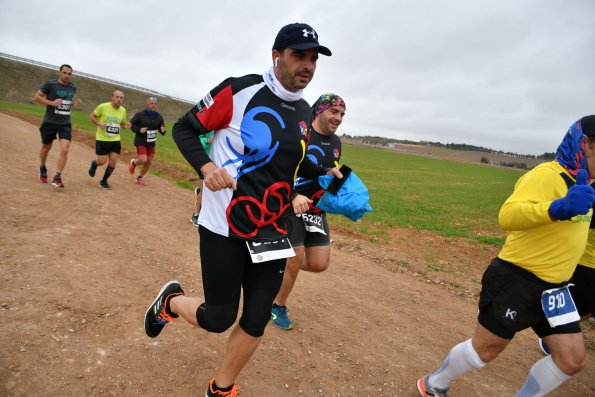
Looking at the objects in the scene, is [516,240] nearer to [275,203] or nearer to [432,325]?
[275,203]

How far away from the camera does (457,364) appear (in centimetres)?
304

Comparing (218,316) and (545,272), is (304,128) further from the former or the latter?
(545,272)

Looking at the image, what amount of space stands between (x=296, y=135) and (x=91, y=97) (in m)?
76.7

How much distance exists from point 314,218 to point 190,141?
189 cm

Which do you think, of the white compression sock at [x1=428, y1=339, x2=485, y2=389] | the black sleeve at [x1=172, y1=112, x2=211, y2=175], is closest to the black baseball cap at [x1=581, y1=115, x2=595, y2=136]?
the white compression sock at [x1=428, y1=339, x2=485, y2=389]

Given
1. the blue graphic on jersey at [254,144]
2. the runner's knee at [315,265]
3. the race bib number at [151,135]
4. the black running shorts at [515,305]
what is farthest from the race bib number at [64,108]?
the black running shorts at [515,305]

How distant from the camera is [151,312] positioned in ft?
10.6

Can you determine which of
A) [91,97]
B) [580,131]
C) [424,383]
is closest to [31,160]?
[424,383]

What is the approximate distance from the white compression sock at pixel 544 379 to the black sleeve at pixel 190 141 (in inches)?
115

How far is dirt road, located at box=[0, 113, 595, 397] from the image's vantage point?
3.04 metres

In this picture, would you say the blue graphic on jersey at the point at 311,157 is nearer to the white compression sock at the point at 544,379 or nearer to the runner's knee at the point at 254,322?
the runner's knee at the point at 254,322

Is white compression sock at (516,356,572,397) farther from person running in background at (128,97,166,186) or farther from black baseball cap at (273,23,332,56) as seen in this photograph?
person running in background at (128,97,166,186)

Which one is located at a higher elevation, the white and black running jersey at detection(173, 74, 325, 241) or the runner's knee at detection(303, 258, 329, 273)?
the white and black running jersey at detection(173, 74, 325, 241)

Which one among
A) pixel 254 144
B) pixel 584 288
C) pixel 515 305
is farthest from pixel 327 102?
pixel 584 288
